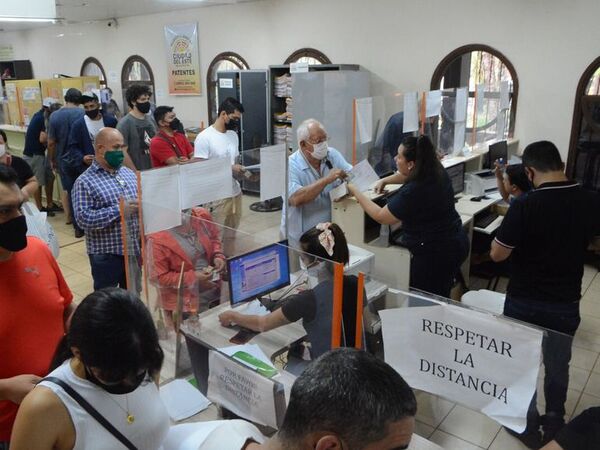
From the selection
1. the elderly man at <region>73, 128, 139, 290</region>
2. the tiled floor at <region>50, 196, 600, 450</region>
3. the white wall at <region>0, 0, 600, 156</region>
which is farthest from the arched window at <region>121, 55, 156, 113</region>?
the elderly man at <region>73, 128, 139, 290</region>

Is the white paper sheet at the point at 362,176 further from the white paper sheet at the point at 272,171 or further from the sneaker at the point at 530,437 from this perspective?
the sneaker at the point at 530,437

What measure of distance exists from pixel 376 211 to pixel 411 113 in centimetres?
178

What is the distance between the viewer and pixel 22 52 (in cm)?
1248

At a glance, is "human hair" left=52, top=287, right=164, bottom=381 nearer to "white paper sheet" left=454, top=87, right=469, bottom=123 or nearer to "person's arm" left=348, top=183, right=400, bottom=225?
"person's arm" left=348, top=183, right=400, bottom=225

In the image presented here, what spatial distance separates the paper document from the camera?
69.0 inches

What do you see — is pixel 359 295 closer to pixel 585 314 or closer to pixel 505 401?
pixel 505 401

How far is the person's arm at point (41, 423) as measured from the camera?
1160mm

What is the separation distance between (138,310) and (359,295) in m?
0.74

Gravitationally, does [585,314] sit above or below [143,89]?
below

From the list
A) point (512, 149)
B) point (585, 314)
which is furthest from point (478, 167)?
point (585, 314)

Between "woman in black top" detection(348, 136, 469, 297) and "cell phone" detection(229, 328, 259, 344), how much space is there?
1236mm

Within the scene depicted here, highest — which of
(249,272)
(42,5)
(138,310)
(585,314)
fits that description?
(42,5)

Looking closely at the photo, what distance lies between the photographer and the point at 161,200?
8.04ft

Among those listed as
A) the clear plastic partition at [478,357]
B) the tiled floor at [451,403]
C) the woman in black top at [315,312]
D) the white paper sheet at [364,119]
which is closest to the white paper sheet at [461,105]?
the white paper sheet at [364,119]
